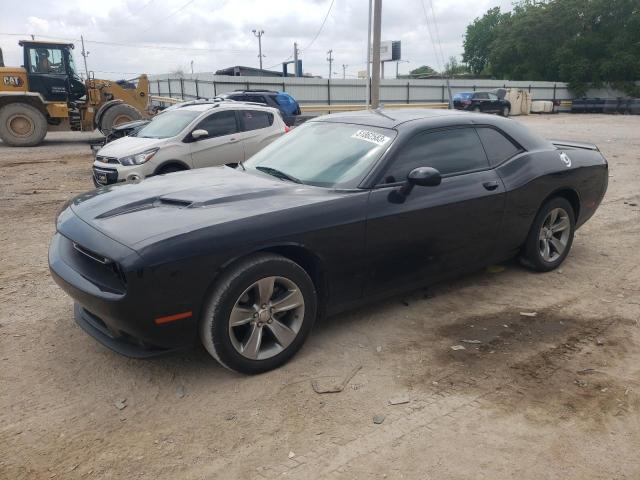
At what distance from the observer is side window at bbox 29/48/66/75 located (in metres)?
15.2

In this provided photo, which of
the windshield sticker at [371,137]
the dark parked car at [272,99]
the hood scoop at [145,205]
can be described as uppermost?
the dark parked car at [272,99]

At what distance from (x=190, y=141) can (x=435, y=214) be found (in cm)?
562

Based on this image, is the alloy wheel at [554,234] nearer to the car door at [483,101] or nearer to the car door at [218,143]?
the car door at [218,143]

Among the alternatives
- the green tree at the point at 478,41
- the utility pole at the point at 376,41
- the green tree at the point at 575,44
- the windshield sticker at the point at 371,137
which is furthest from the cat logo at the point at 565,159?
the green tree at the point at 478,41

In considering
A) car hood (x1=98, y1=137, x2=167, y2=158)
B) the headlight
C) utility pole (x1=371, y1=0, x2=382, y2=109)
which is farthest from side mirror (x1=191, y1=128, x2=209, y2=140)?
utility pole (x1=371, y1=0, x2=382, y2=109)

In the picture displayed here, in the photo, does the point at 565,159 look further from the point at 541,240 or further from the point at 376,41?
the point at 376,41

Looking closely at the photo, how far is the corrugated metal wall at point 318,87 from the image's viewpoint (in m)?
27.3

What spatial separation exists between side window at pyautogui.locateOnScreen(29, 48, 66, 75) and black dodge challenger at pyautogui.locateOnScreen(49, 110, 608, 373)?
14.0 metres

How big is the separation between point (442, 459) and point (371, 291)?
138 centimetres

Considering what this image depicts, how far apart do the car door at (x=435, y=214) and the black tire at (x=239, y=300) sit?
0.64m

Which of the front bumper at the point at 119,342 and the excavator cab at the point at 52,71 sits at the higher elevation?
the excavator cab at the point at 52,71

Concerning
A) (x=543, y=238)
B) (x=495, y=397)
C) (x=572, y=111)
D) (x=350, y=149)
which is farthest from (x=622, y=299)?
(x=572, y=111)

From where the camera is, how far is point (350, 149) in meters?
3.92

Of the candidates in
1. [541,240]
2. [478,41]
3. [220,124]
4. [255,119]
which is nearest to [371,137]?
[541,240]
